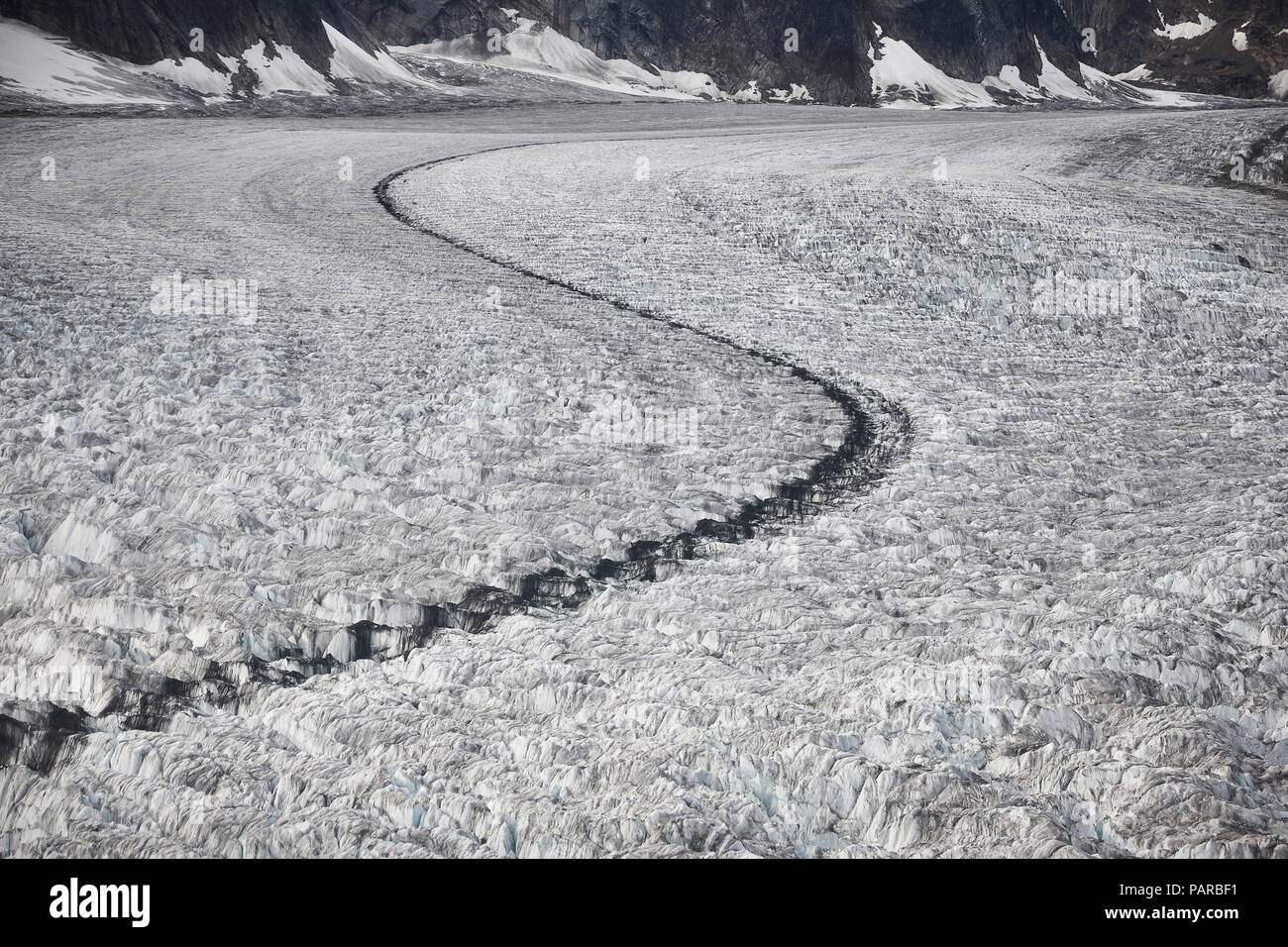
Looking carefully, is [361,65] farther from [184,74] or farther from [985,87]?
[985,87]

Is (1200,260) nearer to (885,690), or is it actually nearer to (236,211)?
(885,690)

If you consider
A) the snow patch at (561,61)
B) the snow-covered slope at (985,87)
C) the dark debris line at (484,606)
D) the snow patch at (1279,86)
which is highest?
the snow patch at (1279,86)

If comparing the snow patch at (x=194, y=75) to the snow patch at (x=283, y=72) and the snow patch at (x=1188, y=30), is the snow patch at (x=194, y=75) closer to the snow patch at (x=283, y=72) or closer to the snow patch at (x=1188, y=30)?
the snow patch at (x=283, y=72)

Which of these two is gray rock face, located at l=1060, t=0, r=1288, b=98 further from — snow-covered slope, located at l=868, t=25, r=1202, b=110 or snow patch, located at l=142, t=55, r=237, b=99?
snow patch, located at l=142, t=55, r=237, b=99

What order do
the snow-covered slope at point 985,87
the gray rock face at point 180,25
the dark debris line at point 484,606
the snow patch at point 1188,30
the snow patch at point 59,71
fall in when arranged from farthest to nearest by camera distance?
the snow patch at point 1188,30 → the snow-covered slope at point 985,87 → the gray rock face at point 180,25 → the snow patch at point 59,71 → the dark debris line at point 484,606

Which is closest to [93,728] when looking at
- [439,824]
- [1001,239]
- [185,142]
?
[439,824]

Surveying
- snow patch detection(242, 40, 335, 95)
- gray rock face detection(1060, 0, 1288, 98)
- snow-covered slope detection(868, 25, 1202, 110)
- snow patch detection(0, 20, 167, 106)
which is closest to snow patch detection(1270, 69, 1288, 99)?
gray rock face detection(1060, 0, 1288, 98)

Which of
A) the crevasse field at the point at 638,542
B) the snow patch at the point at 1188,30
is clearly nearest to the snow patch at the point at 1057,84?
the snow patch at the point at 1188,30

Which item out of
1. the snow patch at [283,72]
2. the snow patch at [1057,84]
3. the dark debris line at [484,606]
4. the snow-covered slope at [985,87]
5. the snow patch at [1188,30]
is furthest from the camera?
the snow patch at [1188,30]

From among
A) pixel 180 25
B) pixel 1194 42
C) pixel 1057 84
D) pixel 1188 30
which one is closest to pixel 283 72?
pixel 180 25
